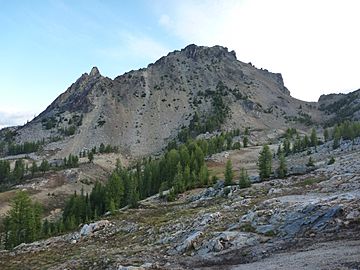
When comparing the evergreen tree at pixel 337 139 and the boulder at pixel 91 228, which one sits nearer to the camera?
the boulder at pixel 91 228

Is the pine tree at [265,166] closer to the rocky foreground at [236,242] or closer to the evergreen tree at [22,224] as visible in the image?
the rocky foreground at [236,242]

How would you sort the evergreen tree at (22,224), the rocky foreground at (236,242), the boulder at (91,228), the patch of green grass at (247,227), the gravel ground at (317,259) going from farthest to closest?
1. the evergreen tree at (22,224)
2. the boulder at (91,228)
3. the patch of green grass at (247,227)
4. the rocky foreground at (236,242)
5. the gravel ground at (317,259)

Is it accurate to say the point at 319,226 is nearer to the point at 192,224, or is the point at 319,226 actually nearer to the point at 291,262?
the point at 291,262

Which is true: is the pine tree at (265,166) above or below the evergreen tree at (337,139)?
below

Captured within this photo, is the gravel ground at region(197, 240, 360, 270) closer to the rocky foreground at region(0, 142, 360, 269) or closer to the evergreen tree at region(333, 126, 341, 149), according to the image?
the rocky foreground at region(0, 142, 360, 269)

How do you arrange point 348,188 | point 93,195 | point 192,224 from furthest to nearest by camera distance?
point 93,195 < point 348,188 < point 192,224

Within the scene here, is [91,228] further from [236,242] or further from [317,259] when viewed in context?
[317,259]

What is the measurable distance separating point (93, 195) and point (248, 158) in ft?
298

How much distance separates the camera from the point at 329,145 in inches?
6594

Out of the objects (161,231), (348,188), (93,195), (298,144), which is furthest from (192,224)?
(298,144)

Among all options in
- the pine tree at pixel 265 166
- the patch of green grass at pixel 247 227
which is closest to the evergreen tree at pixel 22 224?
the pine tree at pixel 265 166

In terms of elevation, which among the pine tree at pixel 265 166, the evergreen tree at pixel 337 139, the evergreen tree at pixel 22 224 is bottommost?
the evergreen tree at pixel 22 224

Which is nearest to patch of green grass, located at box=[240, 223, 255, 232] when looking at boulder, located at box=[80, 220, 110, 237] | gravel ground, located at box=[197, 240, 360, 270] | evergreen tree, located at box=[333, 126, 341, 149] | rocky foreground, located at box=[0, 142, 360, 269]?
rocky foreground, located at box=[0, 142, 360, 269]

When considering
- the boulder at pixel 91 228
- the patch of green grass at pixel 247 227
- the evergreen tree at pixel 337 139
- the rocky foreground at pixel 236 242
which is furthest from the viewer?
the evergreen tree at pixel 337 139
